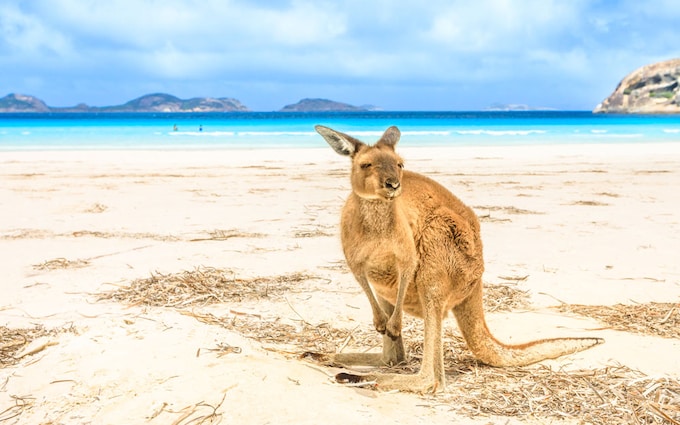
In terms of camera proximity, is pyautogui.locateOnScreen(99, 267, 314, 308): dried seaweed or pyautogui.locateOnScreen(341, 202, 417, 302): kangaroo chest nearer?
pyautogui.locateOnScreen(341, 202, 417, 302): kangaroo chest

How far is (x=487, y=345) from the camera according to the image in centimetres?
336

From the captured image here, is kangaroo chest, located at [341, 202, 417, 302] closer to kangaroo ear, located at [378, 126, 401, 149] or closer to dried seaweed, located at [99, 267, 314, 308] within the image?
kangaroo ear, located at [378, 126, 401, 149]

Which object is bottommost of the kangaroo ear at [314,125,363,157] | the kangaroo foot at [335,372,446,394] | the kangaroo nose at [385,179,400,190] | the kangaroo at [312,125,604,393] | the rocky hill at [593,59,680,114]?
the kangaroo foot at [335,372,446,394]

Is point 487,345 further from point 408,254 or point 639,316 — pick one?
point 639,316

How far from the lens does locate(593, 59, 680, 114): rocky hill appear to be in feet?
252

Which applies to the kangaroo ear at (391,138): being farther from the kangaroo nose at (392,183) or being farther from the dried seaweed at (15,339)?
the dried seaweed at (15,339)

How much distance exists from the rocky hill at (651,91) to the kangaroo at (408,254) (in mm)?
81134

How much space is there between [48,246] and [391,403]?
194 inches

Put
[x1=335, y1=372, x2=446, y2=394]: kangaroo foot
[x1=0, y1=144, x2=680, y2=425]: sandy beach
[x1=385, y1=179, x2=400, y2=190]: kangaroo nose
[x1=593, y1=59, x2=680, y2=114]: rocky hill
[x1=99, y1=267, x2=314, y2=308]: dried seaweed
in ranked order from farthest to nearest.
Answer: [x1=593, y1=59, x2=680, y2=114]: rocky hill, [x1=99, y1=267, x2=314, y2=308]: dried seaweed, [x1=335, y1=372, x2=446, y2=394]: kangaroo foot, [x1=0, y1=144, x2=680, y2=425]: sandy beach, [x1=385, y1=179, x2=400, y2=190]: kangaroo nose

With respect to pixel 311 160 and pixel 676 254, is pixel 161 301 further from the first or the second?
pixel 311 160

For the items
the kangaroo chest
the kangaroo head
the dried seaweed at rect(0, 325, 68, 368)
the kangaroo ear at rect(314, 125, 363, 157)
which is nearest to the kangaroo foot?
the kangaroo chest

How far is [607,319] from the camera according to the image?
4234 mm

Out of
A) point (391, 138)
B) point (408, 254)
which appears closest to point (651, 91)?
point (391, 138)

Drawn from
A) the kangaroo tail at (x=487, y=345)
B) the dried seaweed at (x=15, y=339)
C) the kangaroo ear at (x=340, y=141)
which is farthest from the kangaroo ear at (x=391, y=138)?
the dried seaweed at (x=15, y=339)
